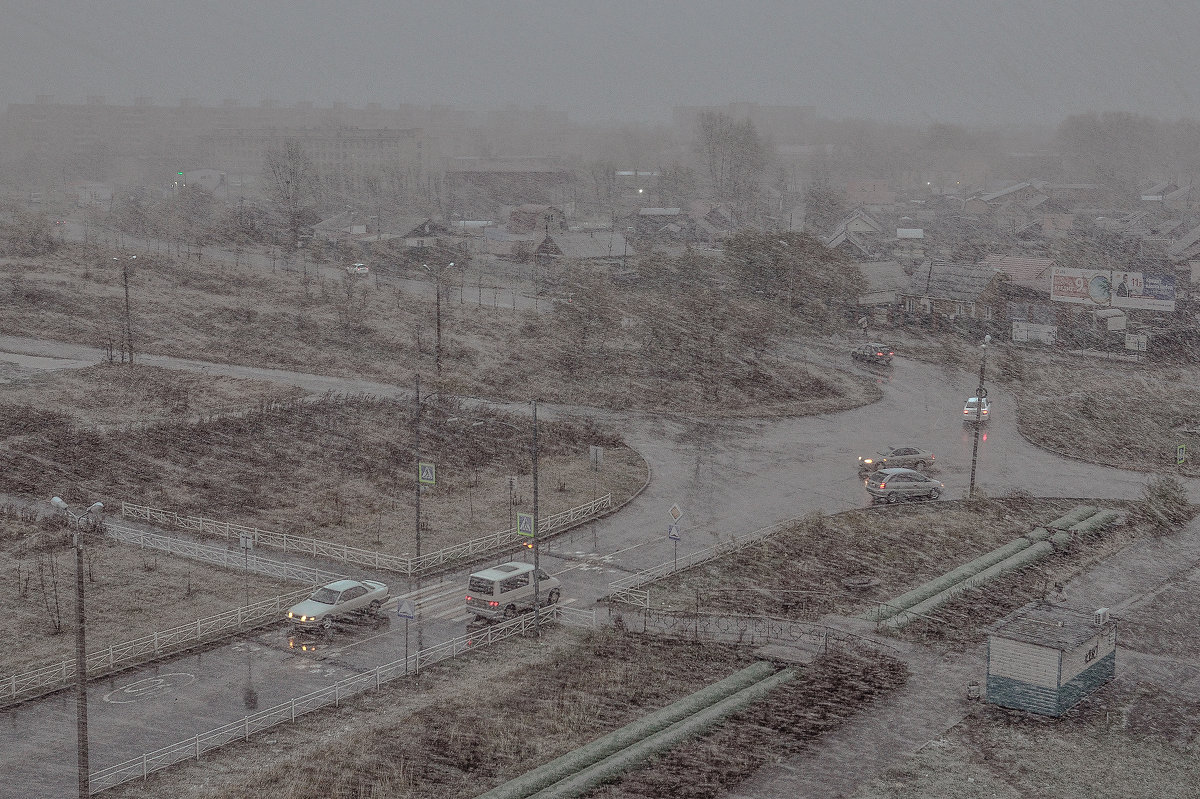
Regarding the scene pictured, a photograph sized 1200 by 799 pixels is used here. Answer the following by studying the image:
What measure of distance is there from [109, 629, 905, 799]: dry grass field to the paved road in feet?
4.86

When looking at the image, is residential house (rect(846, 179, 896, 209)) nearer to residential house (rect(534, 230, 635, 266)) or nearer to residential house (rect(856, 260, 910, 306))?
residential house (rect(534, 230, 635, 266))

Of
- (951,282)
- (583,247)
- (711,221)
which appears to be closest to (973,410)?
(951,282)

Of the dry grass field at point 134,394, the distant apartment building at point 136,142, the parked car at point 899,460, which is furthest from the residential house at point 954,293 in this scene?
the distant apartment building at point 136,142

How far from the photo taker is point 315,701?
18750mm

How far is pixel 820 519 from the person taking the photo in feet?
94.9

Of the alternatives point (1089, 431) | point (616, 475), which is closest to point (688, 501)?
point (616, 475)

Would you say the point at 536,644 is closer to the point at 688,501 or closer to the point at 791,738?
the point at 791,738

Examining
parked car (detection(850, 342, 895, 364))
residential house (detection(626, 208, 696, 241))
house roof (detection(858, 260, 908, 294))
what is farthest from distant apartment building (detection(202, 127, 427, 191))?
parked car (detection(850, 342, 895, 364))

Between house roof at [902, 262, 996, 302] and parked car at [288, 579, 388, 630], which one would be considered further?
house roof at [902, 262, 996, 302]

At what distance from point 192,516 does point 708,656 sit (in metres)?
14.6

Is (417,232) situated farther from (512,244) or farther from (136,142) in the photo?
(136,142)

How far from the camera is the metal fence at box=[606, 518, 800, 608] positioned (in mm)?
23984

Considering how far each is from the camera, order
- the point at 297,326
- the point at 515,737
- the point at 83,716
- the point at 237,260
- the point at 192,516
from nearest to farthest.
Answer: the point at 83,716
the point at 515,737
the point at 192,516
the point at 297,326
the point at 237,260

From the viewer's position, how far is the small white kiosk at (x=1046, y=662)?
18.7 m
